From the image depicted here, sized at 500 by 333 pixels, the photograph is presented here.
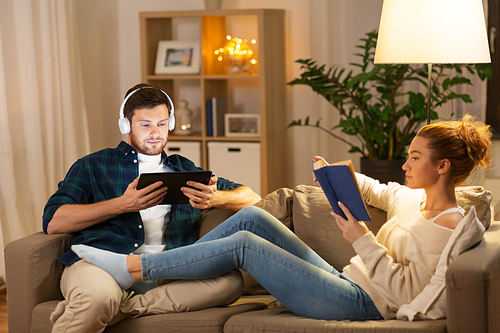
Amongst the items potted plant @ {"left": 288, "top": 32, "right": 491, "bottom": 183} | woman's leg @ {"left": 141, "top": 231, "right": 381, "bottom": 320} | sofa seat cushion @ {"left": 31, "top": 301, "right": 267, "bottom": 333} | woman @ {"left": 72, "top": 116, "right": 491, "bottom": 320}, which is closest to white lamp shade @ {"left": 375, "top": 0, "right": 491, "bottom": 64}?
woman @ {"left": 72, "top": 116, "right": 491, "bottom": 320}

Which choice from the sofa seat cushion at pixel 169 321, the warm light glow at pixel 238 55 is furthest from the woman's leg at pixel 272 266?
the warm light glow at pixel 238 55

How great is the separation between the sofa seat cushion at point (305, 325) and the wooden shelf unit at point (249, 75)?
7.22 ft

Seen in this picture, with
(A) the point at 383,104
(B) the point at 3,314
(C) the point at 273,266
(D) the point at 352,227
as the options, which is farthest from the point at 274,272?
(A) the point at 383,104

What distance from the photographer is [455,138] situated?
163 centimetres

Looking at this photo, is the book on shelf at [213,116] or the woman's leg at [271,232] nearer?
the woman's leg at [271,232]

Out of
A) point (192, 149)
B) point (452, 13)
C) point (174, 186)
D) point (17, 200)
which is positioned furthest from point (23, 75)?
point (452, 13)

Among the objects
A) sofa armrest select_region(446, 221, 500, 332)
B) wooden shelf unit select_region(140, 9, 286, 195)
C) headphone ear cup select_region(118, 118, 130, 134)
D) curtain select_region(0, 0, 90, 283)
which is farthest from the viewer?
wooden shelf unit select_region(140, 9, 286, 195)

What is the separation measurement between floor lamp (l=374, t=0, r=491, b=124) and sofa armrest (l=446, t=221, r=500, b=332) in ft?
2.83

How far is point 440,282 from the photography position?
1.50m

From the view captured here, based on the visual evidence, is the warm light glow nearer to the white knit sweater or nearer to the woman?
the woman

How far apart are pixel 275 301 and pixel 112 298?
597mm

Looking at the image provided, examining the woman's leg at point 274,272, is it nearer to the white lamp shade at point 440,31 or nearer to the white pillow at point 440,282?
the white pillow at point 440,282

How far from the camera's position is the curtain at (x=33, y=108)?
3047 mm

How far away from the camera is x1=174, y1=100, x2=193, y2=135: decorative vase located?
406cm
